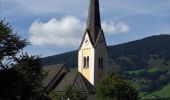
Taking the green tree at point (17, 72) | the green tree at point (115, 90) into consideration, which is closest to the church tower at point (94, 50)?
the green tree at point (115, 90)

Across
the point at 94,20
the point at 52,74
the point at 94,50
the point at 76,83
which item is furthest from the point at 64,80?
the point at 94,20

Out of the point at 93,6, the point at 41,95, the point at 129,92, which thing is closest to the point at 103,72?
the point at 93,6

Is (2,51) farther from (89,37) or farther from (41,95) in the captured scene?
(89,37)

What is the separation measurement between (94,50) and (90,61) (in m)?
2.58

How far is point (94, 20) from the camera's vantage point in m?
91.9

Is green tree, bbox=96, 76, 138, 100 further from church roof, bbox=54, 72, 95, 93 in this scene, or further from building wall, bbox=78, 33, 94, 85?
building wall, bbox=78, 33, 94, 85

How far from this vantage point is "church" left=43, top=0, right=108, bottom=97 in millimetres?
91250

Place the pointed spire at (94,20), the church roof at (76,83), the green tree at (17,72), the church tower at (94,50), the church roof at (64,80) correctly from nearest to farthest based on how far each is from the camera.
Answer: the green tree at (17,72), the church roof at (76,83), the church roof at (64,80), the pointed spire at (94,20), the church tower at (94,50)

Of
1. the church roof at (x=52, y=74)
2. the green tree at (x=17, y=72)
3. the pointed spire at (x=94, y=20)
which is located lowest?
the green tree at (x=17, y=72)

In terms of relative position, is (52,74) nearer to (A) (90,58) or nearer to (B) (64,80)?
(B) (64,80)

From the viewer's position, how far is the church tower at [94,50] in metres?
91.9

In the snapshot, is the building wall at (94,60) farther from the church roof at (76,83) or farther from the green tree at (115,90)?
the green tree at (115,90)

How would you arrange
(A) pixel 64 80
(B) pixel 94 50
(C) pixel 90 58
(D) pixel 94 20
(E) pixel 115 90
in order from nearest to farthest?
(E) pixel 115 90, (A) pixel 64 80, (D) pixel 94 20, (B) pixel 94 50, (C) pixel 90 58

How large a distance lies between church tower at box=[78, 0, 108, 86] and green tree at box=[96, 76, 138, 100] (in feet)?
61.2
